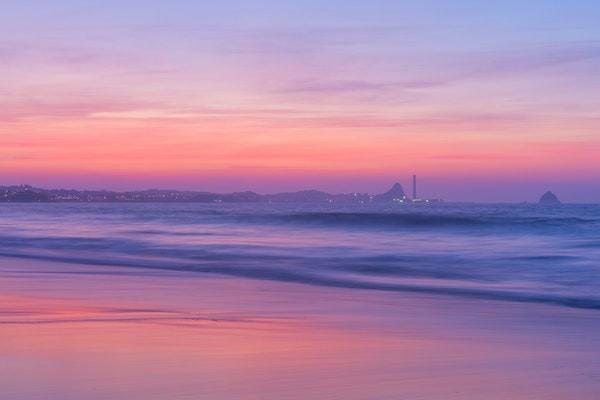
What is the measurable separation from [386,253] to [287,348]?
A: 15.1 meters

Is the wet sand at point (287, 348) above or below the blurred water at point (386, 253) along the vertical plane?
above

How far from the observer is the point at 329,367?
19.1ft

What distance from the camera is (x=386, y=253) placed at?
2153cm

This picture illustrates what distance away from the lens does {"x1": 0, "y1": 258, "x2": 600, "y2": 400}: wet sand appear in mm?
5176

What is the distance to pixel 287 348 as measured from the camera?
6559mm

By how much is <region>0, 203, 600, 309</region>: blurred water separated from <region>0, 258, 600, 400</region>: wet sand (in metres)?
2.96

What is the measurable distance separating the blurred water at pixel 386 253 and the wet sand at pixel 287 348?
2957 mm

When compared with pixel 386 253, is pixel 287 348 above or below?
above

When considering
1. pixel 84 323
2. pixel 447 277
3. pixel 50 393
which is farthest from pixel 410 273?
pixel 50 393

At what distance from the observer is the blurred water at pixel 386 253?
1441cm

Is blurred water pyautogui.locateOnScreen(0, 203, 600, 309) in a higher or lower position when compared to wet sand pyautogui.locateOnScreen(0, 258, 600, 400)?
lower

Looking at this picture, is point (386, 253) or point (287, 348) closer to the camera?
point (287, 348)

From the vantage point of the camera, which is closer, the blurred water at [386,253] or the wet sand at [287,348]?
the wet sand at [287,348]

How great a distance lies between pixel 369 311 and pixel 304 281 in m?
5.47
